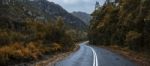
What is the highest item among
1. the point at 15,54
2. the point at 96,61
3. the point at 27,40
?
the point at 27,40

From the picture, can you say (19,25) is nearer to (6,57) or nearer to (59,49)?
(59,49)

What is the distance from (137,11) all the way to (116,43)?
28.7m

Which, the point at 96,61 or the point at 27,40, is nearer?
Result: the point at 96,61

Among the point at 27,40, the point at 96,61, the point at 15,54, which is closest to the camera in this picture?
the point at 15,54

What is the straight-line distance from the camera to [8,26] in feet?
141

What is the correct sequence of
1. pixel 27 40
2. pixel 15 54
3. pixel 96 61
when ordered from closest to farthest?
1. pixel 15 54
2. pixel 96 61
3. pixel 27 40

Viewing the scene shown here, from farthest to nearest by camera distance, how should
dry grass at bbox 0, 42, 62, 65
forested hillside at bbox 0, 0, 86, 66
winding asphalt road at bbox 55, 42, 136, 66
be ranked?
forested hillside at bbox 0, 0, 86, 66
winding asphalt road at bbox 55, 42, 136, 66
dry grass at bbox 0, 42, 62, 65

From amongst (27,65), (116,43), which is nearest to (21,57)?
(27,65)

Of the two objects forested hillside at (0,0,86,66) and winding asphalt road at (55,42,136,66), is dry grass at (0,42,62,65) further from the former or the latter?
winding asphalt road at (55,42,136,66)

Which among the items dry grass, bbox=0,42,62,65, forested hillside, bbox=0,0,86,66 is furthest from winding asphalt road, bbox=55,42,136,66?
forested hillside, bbox=0,0,86,66

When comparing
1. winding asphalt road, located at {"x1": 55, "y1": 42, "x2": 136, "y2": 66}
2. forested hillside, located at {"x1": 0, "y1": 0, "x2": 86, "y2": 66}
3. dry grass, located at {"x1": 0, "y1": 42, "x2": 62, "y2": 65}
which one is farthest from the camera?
forested hillside, located at {"x1": 0, "y1": 0, "x2": 86, "y2": 66}

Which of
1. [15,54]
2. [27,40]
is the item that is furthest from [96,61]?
[27,40]

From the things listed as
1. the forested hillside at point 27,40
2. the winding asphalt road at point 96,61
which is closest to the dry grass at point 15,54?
the forested hillside at point 27,40

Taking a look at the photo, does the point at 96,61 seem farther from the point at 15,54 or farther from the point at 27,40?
the point at 27,40
